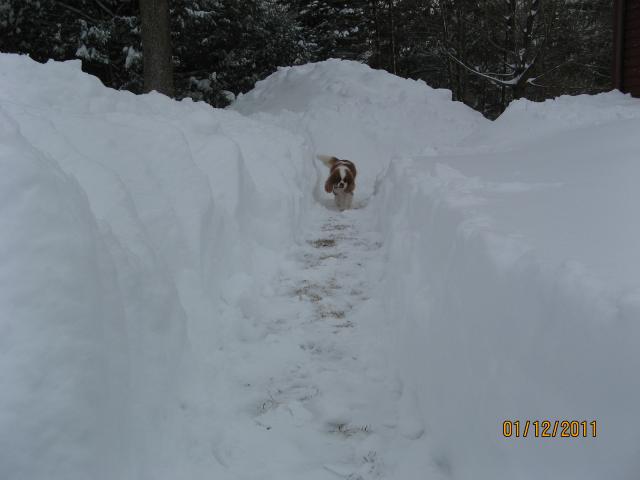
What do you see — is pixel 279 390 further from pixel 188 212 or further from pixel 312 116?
pixel 312 116

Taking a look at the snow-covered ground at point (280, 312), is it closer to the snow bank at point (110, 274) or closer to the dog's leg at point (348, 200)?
the snow bank at point (110, 274)

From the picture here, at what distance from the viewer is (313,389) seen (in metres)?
3.12

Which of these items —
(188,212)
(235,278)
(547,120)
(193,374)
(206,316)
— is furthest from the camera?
(547,120)

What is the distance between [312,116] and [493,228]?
10.7 metres

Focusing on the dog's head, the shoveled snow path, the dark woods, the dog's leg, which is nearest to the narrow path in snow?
the shoveled snow path

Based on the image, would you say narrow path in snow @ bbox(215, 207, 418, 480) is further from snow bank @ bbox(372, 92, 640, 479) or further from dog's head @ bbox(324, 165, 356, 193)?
dog's head @ bbox(324, 165, 356, 193)

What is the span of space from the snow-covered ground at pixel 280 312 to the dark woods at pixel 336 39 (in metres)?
6.64

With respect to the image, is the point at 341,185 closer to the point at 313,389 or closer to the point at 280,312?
the point at 280,312

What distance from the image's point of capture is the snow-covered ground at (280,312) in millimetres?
1711

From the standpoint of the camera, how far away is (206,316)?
3619 mm

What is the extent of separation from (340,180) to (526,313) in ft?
21.0

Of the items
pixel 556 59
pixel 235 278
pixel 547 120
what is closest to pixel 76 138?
pixel 235 278
